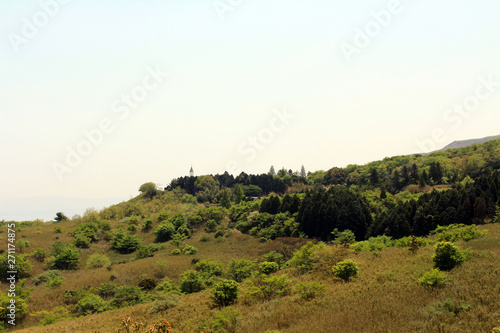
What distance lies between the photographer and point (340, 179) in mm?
92812

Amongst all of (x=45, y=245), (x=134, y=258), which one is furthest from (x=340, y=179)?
(x=45, y=245)

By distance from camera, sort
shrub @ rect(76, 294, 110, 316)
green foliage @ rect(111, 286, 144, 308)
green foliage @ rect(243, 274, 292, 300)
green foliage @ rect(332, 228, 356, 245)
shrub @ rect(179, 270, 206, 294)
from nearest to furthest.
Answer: green foliage @ rect(243, 274, 292, 300) → shrub @ rect(76, 294, 110, 316) → green foliage @ rect(111, 286, 144, 308) → shrub @ rect(179, 270, 206, 294) → green foliage @ rect(332, 228, 356, 245)

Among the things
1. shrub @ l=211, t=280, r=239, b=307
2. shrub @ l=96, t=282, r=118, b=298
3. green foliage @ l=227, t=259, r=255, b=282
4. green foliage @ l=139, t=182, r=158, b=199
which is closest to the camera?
shrub @ l=211, t=280, r=239, b=307

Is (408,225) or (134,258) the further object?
(134,258)

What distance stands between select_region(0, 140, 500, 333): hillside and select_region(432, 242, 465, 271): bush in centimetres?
14

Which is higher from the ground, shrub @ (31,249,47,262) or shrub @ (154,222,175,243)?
shrub @ (31,249,47,262)

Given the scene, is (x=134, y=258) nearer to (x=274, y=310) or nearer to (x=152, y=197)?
(x=274, y=310)

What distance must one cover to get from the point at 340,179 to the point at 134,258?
217 feet

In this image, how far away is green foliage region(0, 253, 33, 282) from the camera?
31047mm

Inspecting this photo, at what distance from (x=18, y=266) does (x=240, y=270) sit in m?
23.1

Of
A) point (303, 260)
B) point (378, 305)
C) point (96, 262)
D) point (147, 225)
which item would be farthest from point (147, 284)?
point (147, 225)

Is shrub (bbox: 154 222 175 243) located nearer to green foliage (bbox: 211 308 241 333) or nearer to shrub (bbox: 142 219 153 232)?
shrub (bbox: 142 219 153 232)

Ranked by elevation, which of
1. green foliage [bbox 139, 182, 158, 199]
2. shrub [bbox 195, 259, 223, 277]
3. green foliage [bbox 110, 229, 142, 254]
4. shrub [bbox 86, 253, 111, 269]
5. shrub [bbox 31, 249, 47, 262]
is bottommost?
shrub [bbox 195, 259, 223, 277]

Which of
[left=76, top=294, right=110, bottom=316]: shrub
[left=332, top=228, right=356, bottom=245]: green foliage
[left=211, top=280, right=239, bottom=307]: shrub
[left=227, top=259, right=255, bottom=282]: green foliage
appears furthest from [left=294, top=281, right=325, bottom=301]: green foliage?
[left=332, top=228, right=356, bottom=245]: green foliage
